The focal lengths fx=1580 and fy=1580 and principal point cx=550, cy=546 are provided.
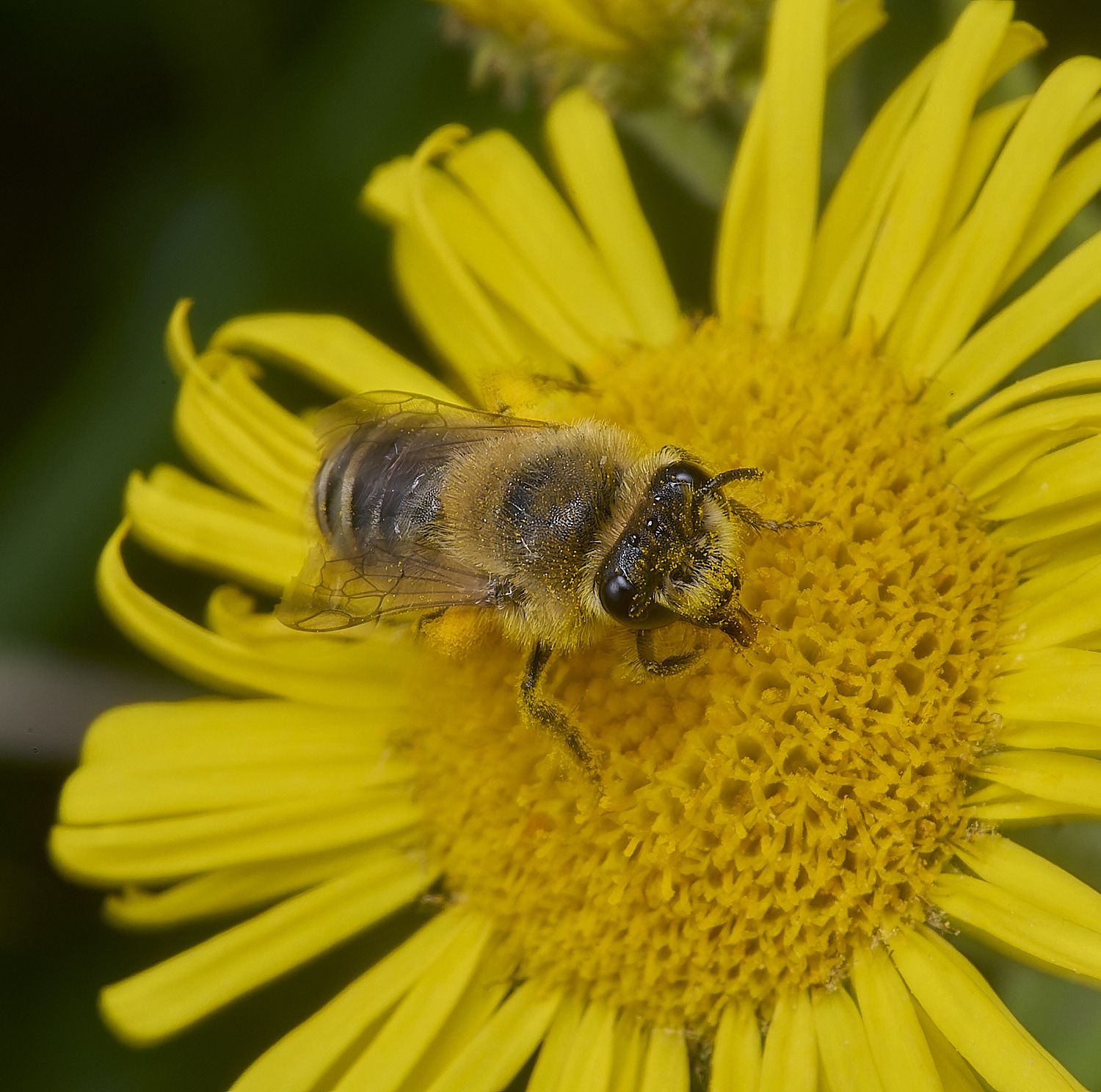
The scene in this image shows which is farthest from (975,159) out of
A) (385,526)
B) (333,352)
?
(333,352)

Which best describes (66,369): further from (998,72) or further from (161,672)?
(998,72)

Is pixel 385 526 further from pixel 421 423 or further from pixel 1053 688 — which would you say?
pixel 1053 688

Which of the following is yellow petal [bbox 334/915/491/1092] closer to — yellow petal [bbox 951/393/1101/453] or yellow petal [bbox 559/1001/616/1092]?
yellow petal [bbox 559/1001/616/1092]

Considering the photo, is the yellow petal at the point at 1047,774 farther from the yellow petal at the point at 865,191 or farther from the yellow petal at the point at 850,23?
the yellow petal at the point at 850,23

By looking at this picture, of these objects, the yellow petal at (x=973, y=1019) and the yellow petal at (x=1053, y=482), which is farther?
the yellow petal at (x=1053, y=482)

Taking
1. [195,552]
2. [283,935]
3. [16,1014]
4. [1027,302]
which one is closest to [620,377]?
[1027,302]

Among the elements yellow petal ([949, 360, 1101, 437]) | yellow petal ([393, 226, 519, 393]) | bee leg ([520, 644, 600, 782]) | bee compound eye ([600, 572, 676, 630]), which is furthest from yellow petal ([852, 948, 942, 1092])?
yellow petal ([393, 226, 519, 393])

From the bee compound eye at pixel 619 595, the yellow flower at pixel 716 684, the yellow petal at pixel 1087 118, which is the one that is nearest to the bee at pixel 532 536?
the bee compound eye at pixel 619 595
